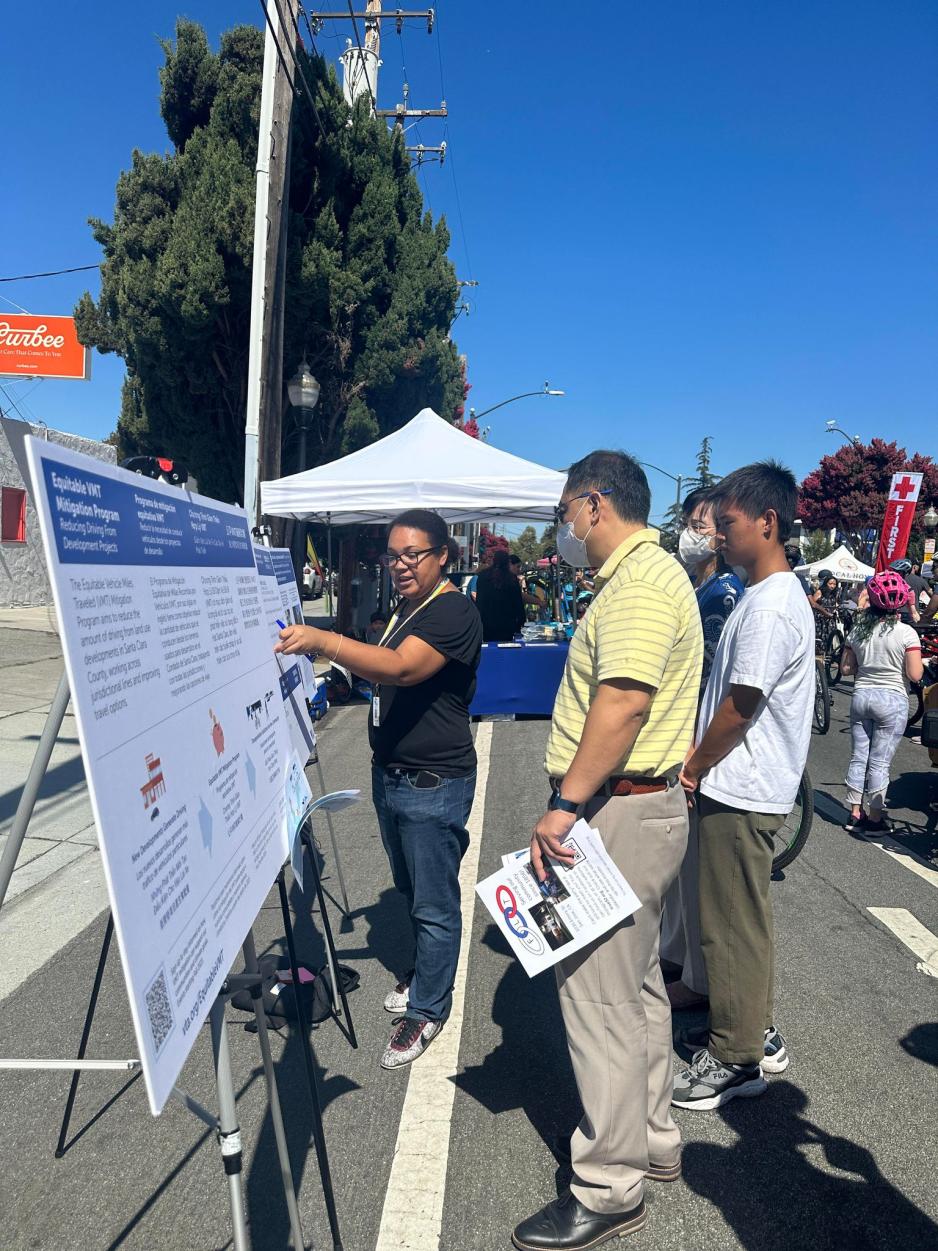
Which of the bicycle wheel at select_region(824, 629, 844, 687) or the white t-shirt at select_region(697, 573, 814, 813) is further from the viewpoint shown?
the bicycle wheel at select_region(824, 629, 844, 687)

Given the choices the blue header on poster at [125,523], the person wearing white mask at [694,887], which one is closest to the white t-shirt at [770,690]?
the person wearing white mask at [694,887]

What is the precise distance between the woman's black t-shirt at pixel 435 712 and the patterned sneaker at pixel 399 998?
40.6 inches

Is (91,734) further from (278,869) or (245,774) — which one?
(278,869)

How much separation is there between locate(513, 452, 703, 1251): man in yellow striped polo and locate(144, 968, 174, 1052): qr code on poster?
1064 mm

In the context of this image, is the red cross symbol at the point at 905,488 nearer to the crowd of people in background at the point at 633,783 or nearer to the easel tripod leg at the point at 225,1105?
the crowd of people in background at the point at 633,783

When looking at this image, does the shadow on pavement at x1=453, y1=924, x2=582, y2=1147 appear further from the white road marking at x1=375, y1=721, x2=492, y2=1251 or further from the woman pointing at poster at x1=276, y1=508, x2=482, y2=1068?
the woman pointing at poster at x1=276, y1=508, x2=482, y2=1068

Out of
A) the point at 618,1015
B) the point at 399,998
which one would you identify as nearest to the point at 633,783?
the point at 618,1015

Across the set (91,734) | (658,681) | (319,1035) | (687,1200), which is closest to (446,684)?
(658,681)

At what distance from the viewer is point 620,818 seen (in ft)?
6.93

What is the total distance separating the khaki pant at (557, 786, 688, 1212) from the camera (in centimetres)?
205

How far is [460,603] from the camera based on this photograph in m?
2.83

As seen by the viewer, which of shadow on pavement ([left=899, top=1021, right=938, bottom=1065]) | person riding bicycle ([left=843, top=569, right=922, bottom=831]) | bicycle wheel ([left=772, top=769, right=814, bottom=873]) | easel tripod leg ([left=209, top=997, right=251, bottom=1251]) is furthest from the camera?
person riding bicycle ([left=843, top=569, right=922, bottom=831])

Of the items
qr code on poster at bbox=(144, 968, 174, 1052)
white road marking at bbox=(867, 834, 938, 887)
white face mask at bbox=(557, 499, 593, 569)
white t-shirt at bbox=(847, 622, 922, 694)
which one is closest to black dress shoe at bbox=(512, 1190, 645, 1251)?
qr code on poster at bbox=(144, 968, 174, 1052)

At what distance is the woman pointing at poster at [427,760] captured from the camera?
2.82 m
